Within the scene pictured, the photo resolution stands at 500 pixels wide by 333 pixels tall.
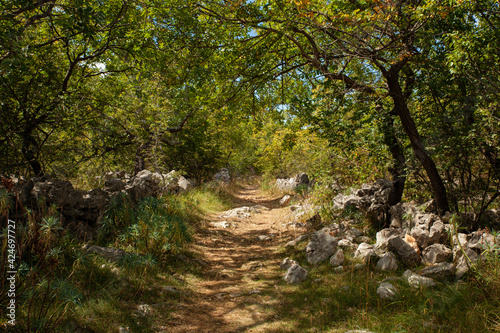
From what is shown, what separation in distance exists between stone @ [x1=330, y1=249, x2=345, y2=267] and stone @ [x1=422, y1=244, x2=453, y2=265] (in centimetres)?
116

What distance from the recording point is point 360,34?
17.5 feet

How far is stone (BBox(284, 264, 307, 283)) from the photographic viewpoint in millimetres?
4352

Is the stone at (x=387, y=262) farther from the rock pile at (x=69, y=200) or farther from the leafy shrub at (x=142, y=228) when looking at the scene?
the rock pile at (x=69, y=200)

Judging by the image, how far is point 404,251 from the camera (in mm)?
4242

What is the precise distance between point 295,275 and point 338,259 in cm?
78

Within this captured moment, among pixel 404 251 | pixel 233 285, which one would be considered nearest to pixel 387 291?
pixel 404 251

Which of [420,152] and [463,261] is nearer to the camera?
[463,261]

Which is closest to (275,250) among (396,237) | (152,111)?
(396,237)

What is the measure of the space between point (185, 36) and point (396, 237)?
5.30m

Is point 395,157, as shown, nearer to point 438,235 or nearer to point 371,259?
point 438,235

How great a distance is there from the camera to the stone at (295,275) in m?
4.35

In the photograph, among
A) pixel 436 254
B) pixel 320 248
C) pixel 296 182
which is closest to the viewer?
pixel 436 254

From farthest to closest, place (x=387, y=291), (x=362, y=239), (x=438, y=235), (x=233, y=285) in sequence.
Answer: (x=362, y=239), (x=233, y=285), (x=438, y=235), (x=387, y=291)

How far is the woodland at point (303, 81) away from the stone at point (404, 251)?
1.09 meters
